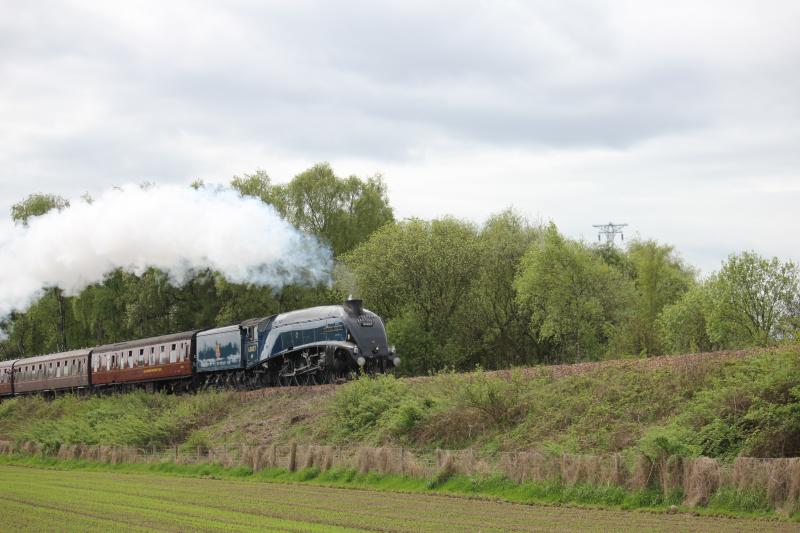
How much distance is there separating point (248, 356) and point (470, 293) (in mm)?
23827

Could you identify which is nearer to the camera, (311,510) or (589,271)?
(311,510)

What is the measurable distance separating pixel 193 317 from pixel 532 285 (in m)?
28.9

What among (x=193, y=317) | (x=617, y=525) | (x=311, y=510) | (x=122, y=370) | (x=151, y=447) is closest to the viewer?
(x=617, y=525)

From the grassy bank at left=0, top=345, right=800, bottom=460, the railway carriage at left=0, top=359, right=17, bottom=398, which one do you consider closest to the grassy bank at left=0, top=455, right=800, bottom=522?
the grassy bank at left=0, top=345, right=800, bottom=460

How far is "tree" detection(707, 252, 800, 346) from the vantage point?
2327 inches

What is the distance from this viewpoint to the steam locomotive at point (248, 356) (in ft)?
142

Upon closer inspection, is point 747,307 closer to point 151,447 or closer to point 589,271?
point 589,271

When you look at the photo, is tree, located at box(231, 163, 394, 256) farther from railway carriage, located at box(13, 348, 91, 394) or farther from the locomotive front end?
the locomotive front end

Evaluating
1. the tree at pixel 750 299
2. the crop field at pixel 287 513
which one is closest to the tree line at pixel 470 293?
the tree at pixel 750 299

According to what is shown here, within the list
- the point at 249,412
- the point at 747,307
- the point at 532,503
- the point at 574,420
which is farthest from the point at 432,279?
the point at 532,503

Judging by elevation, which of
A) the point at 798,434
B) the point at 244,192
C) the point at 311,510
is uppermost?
the point at 244,192

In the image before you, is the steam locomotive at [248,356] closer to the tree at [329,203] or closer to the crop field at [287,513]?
the crop field at [287,513]

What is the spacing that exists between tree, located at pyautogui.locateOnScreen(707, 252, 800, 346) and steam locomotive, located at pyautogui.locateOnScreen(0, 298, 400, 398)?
965 inches

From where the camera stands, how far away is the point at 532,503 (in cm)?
2336
